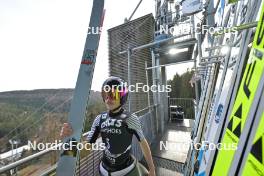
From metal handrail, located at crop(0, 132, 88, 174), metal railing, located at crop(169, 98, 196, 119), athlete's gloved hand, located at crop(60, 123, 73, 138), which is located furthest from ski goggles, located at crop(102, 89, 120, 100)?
metal railing, located at crop(169, 98, 196, 119)

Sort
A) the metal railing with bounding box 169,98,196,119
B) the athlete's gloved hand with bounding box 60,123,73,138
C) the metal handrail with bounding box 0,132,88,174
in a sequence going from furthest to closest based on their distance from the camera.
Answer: the metal railing with bounding box 169,98,196,119 → the athlete's gloved hand with bounding box 60,123,73,138 → the metal handrail with bounding box 0,132,88,174

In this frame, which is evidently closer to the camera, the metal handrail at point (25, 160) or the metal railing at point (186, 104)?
the metal handrail at point (25, 160)

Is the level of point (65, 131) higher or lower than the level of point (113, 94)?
lower

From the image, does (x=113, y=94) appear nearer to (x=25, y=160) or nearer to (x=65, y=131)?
Answer: (x=65, y=131)

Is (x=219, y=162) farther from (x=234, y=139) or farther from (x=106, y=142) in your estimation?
(x=106, y=142)

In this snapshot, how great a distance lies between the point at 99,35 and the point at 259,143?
159cm

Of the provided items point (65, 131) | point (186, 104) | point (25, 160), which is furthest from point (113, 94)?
point (186, 104)

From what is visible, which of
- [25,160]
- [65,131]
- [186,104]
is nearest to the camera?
[25,160]

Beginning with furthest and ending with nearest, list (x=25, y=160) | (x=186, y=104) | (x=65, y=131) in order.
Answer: (x=186, y=104) < (x=65, y=131) < (x=25, y=160)

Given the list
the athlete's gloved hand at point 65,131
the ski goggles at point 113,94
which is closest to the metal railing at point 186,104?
the ski goggles at point 113,94

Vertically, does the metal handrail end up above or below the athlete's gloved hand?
below

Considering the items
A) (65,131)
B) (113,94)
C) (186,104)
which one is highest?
(113,94)

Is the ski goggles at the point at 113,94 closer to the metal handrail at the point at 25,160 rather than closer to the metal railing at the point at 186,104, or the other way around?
the metal handrail at the point at 25,160

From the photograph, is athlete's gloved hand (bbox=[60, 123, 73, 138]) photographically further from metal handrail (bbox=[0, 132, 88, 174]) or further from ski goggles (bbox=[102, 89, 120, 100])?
ski goggles (bbox=[102, 89, 120, 100])
